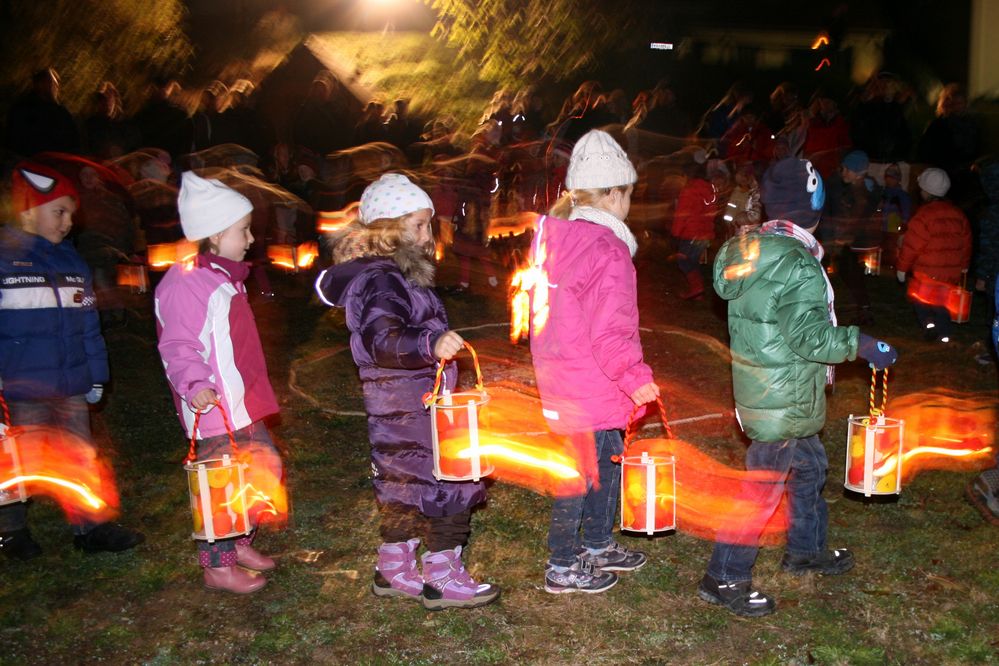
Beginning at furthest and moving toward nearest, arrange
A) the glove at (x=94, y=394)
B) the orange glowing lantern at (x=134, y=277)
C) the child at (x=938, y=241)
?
1. the orange glowing lantern at (x=134, y=277)
2. the child at (x=938, y=241)
3. the glove at (x=94, y=394)

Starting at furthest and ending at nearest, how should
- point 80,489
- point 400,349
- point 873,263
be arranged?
point 873,263
point 80,489
point 400,349

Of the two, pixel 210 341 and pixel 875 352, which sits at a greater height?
pixel 210 341

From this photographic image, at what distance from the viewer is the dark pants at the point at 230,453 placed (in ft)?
14.8

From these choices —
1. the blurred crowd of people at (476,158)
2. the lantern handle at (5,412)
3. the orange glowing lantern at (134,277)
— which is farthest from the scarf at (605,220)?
the orange glowing lantern at (134,277)

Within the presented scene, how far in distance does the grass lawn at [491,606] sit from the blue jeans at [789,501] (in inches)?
8.2

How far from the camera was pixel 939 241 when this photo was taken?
30.1 ft

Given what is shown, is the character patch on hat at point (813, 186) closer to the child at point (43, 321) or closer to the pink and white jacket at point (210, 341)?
the pink and white jacket at point (210, 341)

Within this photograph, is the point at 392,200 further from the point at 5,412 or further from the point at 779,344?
the point at 5,412

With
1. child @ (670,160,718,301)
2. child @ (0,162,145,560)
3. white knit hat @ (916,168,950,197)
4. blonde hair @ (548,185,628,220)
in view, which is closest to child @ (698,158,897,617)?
blonde hair @ (548,185,628,220)

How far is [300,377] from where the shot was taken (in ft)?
29.2

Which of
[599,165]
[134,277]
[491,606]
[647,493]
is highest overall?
[599,165]

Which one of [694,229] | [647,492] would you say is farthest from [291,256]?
[647,492]

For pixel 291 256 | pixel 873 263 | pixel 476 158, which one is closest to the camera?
pixel 873 263

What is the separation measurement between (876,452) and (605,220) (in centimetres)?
163
